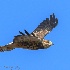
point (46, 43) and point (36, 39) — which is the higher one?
point (46, 43)

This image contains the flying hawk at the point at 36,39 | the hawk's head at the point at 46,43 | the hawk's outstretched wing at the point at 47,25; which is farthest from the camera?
the hawk's outstretched wing at the point at 47,25

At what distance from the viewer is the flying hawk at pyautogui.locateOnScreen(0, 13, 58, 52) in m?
37.0

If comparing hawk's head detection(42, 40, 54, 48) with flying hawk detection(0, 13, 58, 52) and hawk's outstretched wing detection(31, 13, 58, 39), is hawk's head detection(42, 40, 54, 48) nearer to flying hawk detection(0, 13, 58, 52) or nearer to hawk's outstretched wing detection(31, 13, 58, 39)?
flying hawk detection(0, 13, 58, 52)

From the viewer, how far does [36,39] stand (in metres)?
38.6

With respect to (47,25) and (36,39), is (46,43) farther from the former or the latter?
(47,25)

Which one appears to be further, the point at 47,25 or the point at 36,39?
the point at 47,25

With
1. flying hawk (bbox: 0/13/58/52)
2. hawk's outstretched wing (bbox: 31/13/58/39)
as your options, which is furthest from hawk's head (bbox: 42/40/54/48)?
hawk's outstretched wing (bbox: 31/13/58/39)

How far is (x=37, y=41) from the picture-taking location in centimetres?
3922

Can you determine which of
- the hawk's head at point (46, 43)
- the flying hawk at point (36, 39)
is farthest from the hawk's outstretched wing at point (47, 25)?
the hawk's head at point (46, 43)

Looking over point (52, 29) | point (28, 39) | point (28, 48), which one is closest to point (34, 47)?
point (28, 48)

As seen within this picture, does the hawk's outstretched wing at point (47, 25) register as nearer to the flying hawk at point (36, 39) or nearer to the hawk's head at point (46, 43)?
the flying hawk at point (36, 39)

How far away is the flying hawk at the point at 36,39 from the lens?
37.0m

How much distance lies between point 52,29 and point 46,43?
5.83 m

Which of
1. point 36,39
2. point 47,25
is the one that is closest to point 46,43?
point 36,39
